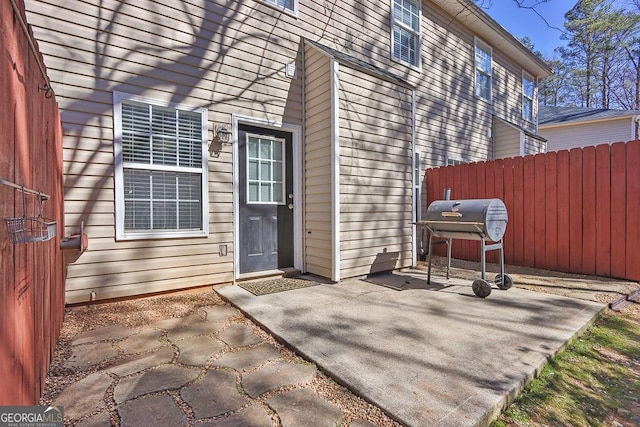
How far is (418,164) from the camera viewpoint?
666cm

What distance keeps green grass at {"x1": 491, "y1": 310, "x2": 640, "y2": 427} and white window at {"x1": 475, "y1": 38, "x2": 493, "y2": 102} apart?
7388mm

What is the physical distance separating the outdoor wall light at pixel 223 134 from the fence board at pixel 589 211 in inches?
206

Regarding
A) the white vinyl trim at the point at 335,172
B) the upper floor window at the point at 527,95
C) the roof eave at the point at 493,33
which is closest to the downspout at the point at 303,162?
the white vinyl trim at the point at 335,172

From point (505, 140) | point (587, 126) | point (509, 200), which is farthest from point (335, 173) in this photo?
point (587, 126)

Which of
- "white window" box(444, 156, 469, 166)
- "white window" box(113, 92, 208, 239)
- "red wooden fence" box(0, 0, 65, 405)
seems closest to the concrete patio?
"white window" box(113, 92, 208, 239)

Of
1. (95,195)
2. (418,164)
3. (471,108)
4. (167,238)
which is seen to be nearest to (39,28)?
(95,195)

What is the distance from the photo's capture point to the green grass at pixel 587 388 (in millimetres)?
1629

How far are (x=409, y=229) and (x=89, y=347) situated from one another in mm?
4329

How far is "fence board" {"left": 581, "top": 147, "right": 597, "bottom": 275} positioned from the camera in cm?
450

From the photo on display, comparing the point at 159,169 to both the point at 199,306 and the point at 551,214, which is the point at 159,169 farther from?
the point at 551,214

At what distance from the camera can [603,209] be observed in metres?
4.41

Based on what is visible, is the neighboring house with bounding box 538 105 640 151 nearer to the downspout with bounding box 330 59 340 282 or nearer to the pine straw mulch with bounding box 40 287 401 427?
the downspout with bounding box 330 59 340 282
